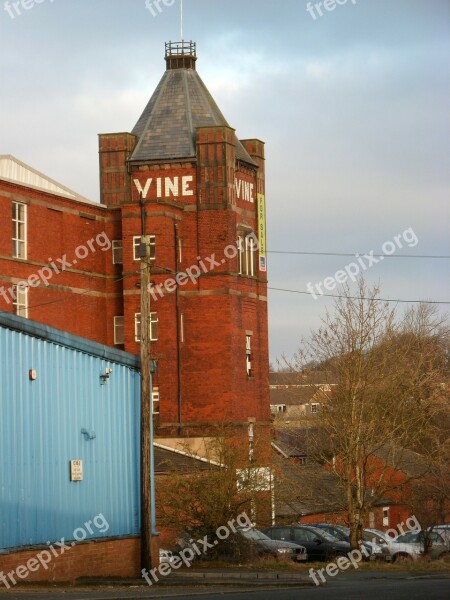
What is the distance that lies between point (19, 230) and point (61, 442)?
2741cm

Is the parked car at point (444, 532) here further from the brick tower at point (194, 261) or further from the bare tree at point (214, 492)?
the bare tree at point (214, 492)

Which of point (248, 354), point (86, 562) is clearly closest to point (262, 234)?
point (248, 354)

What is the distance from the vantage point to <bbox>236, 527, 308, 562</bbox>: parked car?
35.0 meters

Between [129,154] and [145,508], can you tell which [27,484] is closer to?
[145,508]

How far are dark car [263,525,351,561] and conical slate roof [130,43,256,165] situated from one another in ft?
73.4

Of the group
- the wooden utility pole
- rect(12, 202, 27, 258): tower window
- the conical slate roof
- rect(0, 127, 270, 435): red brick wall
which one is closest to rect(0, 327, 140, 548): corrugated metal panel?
the wooden utility pole

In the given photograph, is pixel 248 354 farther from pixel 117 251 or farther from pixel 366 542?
pixel 366 542

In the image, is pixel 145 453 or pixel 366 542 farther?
pixel 366 542

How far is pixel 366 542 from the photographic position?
133ft

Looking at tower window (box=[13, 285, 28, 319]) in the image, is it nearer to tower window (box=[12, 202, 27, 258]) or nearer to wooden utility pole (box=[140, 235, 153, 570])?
tower window (box=[12, 202, 27, 258])

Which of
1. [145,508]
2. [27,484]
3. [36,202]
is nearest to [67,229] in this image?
[36,202]

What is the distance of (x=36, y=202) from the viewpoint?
51594mm

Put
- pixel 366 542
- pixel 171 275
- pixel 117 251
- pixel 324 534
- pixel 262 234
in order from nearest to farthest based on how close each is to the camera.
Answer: pixel 324 534
pixel 366 542
pixel 171 275
pixel 117 251
pixel 262 234

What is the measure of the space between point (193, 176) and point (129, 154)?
3.73 m
